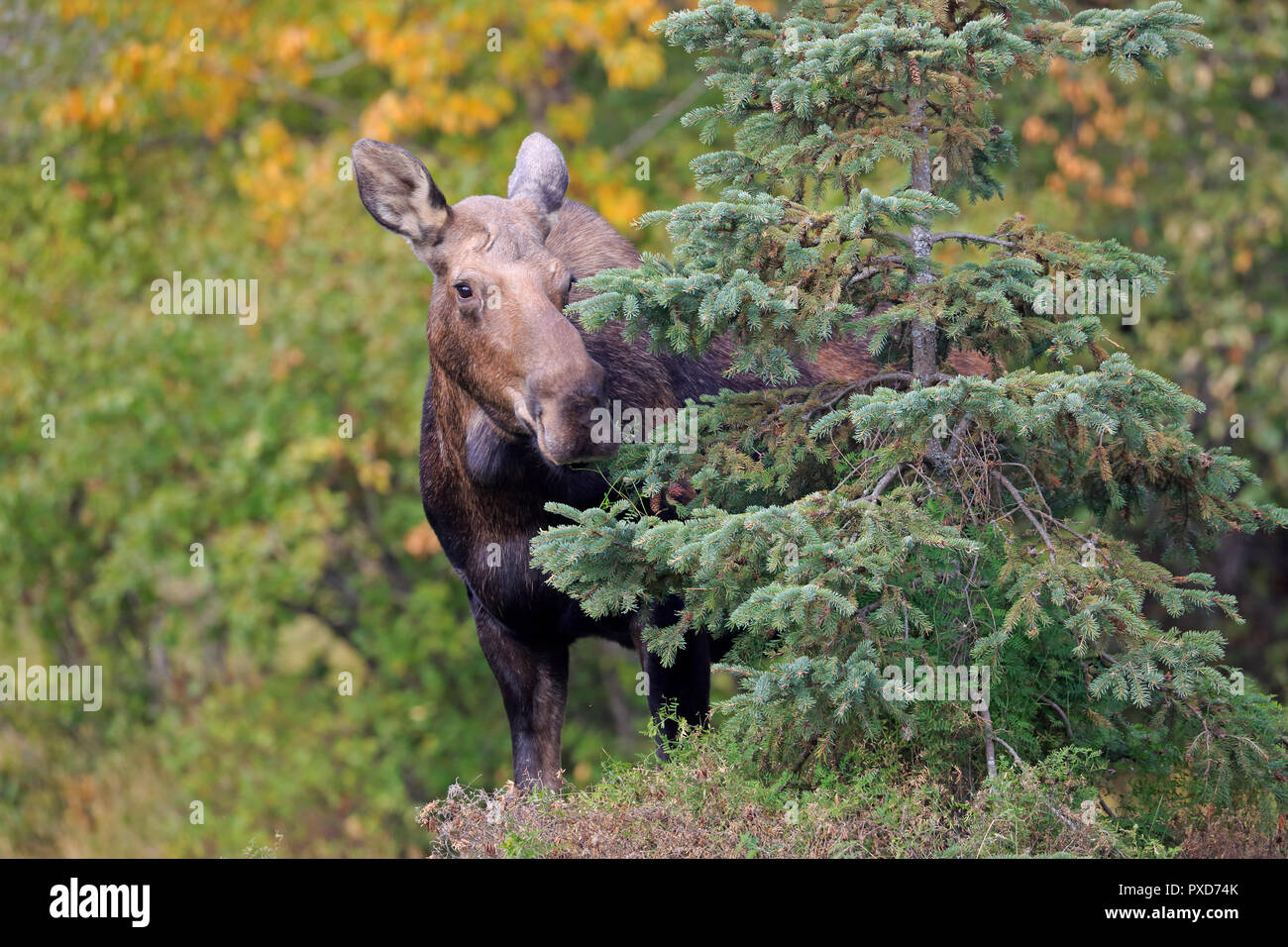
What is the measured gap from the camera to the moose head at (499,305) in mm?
4590

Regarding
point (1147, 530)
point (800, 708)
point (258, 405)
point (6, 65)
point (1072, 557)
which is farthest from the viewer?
point (6, 65)

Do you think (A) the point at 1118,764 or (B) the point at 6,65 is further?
(B) the point at 6,65

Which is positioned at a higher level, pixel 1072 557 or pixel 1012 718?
pixel 1072 557

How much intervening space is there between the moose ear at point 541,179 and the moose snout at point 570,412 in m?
0.93

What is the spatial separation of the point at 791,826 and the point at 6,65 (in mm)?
10743

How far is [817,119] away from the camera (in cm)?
489

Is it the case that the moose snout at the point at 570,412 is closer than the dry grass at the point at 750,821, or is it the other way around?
the dry grass at the point at 750,821

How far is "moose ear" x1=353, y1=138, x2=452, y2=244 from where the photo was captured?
501cm

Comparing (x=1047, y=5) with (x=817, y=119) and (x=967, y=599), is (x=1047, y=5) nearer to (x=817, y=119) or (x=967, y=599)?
(x=817, y=119)

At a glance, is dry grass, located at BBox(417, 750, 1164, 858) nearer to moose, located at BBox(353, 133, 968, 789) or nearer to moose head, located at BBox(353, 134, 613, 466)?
moose, located at BBox(353, 133, 968, 789)

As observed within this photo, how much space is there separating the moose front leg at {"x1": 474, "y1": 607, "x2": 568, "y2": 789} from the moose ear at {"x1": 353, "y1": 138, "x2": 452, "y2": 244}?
142 centimetres

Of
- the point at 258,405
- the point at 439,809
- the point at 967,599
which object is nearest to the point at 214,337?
the point at 258,405

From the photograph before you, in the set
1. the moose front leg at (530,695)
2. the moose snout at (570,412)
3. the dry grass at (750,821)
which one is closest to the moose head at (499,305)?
the moose snout at (570,412)

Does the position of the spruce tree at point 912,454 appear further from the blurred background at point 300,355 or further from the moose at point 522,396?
the blurred background at point 300,355
